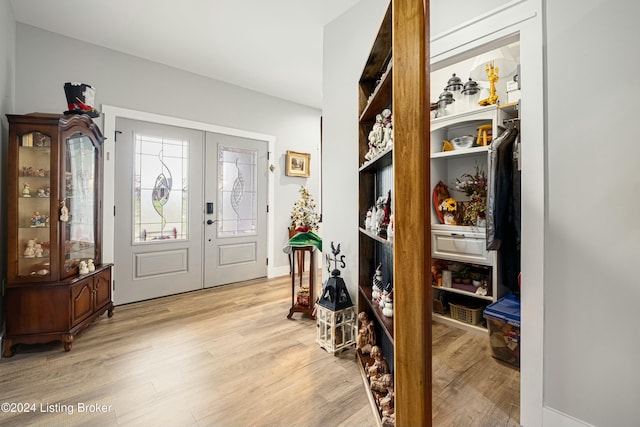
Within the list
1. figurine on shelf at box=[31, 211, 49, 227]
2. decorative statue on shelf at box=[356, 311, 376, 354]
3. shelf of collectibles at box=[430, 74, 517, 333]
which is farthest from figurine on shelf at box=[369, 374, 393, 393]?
figurine on shelf at box=[31, 211, 49, 227]

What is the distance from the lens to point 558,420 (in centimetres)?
134

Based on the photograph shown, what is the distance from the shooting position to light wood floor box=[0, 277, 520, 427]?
1.54m

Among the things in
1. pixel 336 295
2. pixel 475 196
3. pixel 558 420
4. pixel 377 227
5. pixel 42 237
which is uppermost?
pixel 475 196

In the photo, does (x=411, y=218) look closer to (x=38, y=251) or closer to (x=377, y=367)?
(x=377, y=367)

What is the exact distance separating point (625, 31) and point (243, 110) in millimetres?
3899

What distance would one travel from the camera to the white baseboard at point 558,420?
130 centimetres

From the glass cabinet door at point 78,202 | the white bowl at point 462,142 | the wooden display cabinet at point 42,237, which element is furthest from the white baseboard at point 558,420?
the glass cabinet door at point 78,202

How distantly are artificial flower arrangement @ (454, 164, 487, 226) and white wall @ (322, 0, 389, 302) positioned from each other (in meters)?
0.95

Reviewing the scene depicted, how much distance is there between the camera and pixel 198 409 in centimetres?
159

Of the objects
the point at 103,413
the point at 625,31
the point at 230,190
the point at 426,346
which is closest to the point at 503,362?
the point at 426,346

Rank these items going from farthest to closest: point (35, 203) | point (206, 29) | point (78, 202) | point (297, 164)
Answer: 1. point (297, 164)
2. point (206, 29)
3. point (78, 202)
4. point (35, 203)

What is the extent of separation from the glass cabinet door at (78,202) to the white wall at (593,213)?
3.34 m

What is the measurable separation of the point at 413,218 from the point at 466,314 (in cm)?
208

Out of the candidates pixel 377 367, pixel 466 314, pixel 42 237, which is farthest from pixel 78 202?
pixel 466 314
